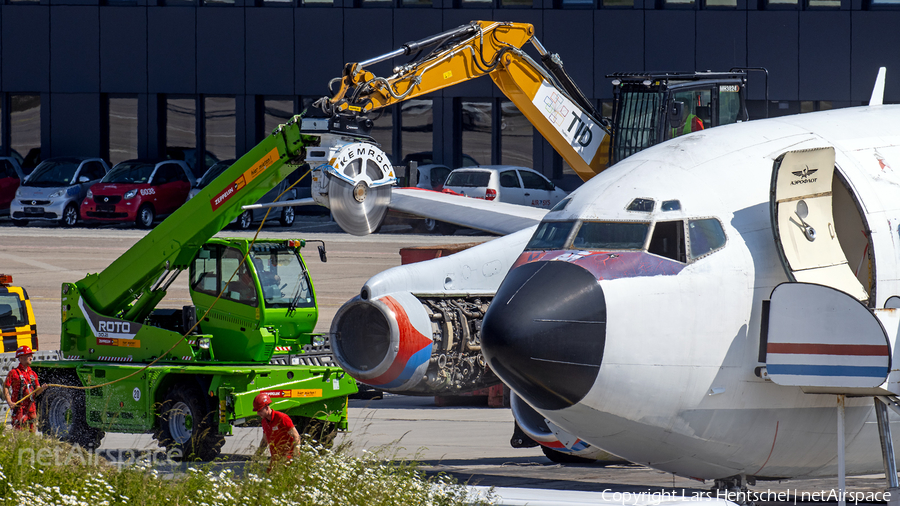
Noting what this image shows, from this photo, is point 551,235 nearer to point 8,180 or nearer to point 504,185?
point 504,185

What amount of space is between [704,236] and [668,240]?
0.33m

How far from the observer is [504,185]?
4150 cm

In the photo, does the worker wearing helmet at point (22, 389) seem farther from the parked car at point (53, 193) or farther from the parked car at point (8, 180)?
the parked car at point (8, 180)

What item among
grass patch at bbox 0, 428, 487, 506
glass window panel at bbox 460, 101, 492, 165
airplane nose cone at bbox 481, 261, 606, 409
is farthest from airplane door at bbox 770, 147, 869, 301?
glass window panel at bbox 460, 101, 492, 165

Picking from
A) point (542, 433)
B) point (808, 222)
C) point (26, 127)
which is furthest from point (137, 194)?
point (808, 222)

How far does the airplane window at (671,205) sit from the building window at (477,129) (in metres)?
39.3

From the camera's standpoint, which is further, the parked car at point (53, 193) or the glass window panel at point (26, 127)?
the glass window panel at point (26, 127)

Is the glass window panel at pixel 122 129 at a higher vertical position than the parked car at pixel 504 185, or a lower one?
higher

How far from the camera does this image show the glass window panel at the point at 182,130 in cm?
5059

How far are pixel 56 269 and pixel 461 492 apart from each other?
1046 inches

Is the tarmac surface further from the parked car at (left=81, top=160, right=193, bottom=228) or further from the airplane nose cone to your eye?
→ the airplane nose cone

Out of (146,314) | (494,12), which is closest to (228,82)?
(494,12)

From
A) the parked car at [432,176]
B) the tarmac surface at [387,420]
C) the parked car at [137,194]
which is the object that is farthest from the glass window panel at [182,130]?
the parked car at [432,176]

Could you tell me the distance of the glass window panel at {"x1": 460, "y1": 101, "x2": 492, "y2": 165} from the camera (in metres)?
49.5
